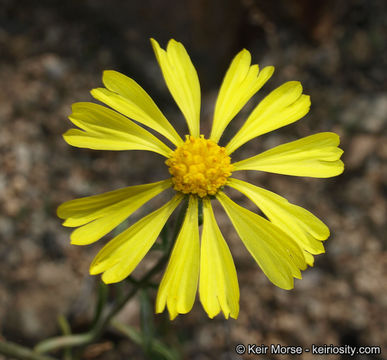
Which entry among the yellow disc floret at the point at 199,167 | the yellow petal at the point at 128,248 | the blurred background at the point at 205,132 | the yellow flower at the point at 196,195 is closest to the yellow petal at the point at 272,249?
the yellow flower at the point at 196,195

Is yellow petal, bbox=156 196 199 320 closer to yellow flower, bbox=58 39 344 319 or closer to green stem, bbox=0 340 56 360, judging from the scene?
yellow flower, bbox=58 39 344 319

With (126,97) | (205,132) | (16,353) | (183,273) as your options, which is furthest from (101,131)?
(205,132)

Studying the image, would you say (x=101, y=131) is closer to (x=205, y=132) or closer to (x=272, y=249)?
(x=272, y=249)

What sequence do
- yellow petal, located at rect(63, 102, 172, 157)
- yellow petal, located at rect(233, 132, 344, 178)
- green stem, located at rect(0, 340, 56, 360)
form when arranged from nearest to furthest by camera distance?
yellow petal, located at rect(63, 102, 172, 157)
yellow petal, located at rect(233, 132, 344, 178)
green stem, located at rect(0, 340, 56, 360)

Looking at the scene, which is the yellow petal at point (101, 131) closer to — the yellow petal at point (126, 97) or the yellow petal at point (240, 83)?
the yellow petal at point (126, 97)

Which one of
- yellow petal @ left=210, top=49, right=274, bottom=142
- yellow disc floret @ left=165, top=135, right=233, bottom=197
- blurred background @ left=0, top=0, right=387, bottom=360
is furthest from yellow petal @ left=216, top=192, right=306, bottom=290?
blurred background @ left=0, top=0, right=387, bottom=360

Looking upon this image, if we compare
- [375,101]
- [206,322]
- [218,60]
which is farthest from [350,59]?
[206,322]

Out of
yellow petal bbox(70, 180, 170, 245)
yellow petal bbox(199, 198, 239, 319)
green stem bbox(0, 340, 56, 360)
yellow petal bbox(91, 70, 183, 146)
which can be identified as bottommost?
green stem bbox(0, 340, 56, 360)
